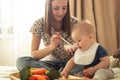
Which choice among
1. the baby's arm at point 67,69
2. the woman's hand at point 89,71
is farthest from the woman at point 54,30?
the woman's hand at point 89,71

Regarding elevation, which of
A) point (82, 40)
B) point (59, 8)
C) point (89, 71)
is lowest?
point (89, 71)

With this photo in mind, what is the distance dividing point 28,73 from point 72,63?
453mm

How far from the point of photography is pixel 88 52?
152cm

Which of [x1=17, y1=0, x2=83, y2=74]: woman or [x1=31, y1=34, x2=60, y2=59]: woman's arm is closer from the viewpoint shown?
[x1=31, y1=34, x2=60, y2=59]: woman's arm

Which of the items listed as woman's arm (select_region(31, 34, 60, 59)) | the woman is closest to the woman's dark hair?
the woman

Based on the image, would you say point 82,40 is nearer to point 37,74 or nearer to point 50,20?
point 37,74

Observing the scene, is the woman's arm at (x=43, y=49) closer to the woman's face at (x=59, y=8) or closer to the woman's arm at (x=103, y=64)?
the woman's face at (x=59, y=8)

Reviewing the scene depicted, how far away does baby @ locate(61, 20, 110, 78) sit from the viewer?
57.9 inches

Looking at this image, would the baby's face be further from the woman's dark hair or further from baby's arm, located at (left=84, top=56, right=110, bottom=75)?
the woman's dark hair

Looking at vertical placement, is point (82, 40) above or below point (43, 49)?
above

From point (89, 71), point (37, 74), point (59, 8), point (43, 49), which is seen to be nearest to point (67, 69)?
point (89, 71)

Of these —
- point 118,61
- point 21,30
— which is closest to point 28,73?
point 118,61

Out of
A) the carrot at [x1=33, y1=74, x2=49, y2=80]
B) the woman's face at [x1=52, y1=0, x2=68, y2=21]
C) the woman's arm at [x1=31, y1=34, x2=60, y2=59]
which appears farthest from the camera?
the woman's face at [x1=52, y1=0, x2=68, y2=21]

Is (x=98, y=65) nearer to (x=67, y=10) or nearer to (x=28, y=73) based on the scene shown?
(x=28, y=73)
